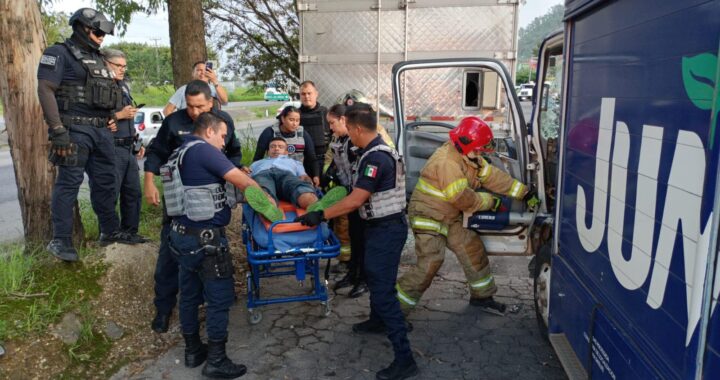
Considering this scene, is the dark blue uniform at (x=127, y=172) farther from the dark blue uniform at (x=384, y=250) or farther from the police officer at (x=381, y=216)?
the dark blue uniform at (x=384, y=250)

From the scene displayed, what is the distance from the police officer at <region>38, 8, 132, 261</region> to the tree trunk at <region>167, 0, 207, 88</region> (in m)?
2.48

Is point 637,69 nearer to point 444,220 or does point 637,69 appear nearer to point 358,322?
point 444,220

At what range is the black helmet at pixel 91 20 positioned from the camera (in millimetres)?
4082

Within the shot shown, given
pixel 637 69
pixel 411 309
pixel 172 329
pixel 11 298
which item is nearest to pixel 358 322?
pixel 411 309

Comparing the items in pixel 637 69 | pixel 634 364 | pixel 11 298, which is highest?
pixel 637 69

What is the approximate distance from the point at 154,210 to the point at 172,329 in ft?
7.33

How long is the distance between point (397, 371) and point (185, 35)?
16.5 ft

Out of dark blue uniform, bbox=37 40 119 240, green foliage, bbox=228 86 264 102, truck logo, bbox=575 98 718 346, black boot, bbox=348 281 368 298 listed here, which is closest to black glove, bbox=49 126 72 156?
dark blue uniform, bbox=37 40 119 240

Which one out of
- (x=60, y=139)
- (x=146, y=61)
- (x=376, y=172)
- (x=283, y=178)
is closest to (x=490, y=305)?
(x=376, y=172)

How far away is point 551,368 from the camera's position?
361 cm

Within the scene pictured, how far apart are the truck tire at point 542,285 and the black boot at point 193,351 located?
2332 mm

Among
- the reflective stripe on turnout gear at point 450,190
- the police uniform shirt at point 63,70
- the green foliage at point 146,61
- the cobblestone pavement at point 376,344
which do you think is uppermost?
the green foliage at point 146,61

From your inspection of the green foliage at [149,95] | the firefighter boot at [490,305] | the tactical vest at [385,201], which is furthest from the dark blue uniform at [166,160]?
the green foliage at [149,95]

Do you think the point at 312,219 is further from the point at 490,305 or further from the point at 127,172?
the point at 127,172
